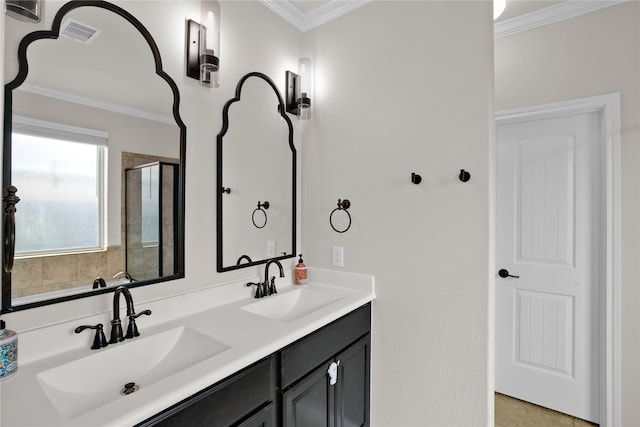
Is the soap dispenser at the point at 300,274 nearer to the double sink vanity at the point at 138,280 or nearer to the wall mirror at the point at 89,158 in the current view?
the double sink vanity at the point at 138,280

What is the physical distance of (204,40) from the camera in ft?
4.90

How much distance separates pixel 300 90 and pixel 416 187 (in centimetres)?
95

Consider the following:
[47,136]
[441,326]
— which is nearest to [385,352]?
[441,326]

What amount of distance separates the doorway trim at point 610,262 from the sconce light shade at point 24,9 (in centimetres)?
283

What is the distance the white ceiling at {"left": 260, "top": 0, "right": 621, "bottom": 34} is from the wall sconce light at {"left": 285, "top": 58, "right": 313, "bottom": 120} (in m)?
0.28

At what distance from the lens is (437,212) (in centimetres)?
164

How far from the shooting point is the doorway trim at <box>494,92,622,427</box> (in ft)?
6.54

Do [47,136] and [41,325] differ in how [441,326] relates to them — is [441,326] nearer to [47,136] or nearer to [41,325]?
[41,325]

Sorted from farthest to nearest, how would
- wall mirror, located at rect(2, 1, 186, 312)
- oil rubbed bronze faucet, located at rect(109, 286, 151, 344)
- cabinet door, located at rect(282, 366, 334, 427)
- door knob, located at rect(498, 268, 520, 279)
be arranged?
door knob, located at rect(498, 268, 520, 279) → cabinet door, located at rect(282, 366, 334, 427) → oil rubbed bronze faucet, located at rect(109, 286, 151, 344) → wall mirror, located at rect(2, 1, 186, 312)

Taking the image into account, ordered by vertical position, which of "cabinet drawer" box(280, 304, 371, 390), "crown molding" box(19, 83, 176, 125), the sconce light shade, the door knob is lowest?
"cabinet drawer" box(280, 304, 371, 390)

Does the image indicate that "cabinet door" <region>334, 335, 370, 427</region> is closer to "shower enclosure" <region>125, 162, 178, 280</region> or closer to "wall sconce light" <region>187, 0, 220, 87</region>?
"shower enclosure" <region>125, 162, 178, 280</region>

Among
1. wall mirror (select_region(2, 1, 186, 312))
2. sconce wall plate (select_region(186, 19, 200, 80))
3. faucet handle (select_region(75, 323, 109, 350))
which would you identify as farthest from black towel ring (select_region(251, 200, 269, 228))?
faucet handle (select_region(75, 323, 109, 350))

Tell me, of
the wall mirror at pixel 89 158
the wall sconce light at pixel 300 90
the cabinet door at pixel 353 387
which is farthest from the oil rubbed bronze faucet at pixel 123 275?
the wall sconce light at pixel 300 90

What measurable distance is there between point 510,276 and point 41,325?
2.68m
